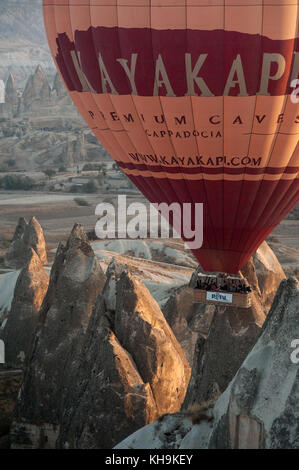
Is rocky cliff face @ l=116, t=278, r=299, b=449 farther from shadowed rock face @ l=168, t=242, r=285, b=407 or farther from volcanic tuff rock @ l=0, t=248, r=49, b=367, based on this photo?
volcanic tuff rock @ l=0, t=248, r=49, b=367

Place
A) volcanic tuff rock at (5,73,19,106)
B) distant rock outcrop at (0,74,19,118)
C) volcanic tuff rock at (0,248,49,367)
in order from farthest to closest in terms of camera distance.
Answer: volcanic tuff rock at (5,73,19,106) < distant rock outcrop at (0,74,19,118) < volcanic tuff rock at (0,248,49,367)

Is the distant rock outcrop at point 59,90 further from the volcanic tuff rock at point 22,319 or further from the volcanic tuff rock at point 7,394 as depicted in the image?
the volcanic tuff rock at point 7,394

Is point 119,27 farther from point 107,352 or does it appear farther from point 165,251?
point 165,251

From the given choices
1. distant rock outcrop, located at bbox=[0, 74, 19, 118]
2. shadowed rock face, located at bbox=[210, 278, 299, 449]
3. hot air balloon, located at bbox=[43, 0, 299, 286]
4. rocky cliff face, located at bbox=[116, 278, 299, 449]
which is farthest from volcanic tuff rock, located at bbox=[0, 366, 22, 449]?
distant rock outcrop, located at bbox=[0, 74, 19, 118]

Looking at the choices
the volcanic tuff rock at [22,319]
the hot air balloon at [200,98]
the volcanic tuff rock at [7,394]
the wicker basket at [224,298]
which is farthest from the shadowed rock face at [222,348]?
the volcanic tuff rock at [22,319]

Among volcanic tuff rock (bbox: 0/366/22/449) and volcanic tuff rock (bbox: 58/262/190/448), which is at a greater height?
volcanic tuff rock (bbox: 58/262/190/448)

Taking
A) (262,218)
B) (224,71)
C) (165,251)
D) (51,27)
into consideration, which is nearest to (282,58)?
(224,71)
